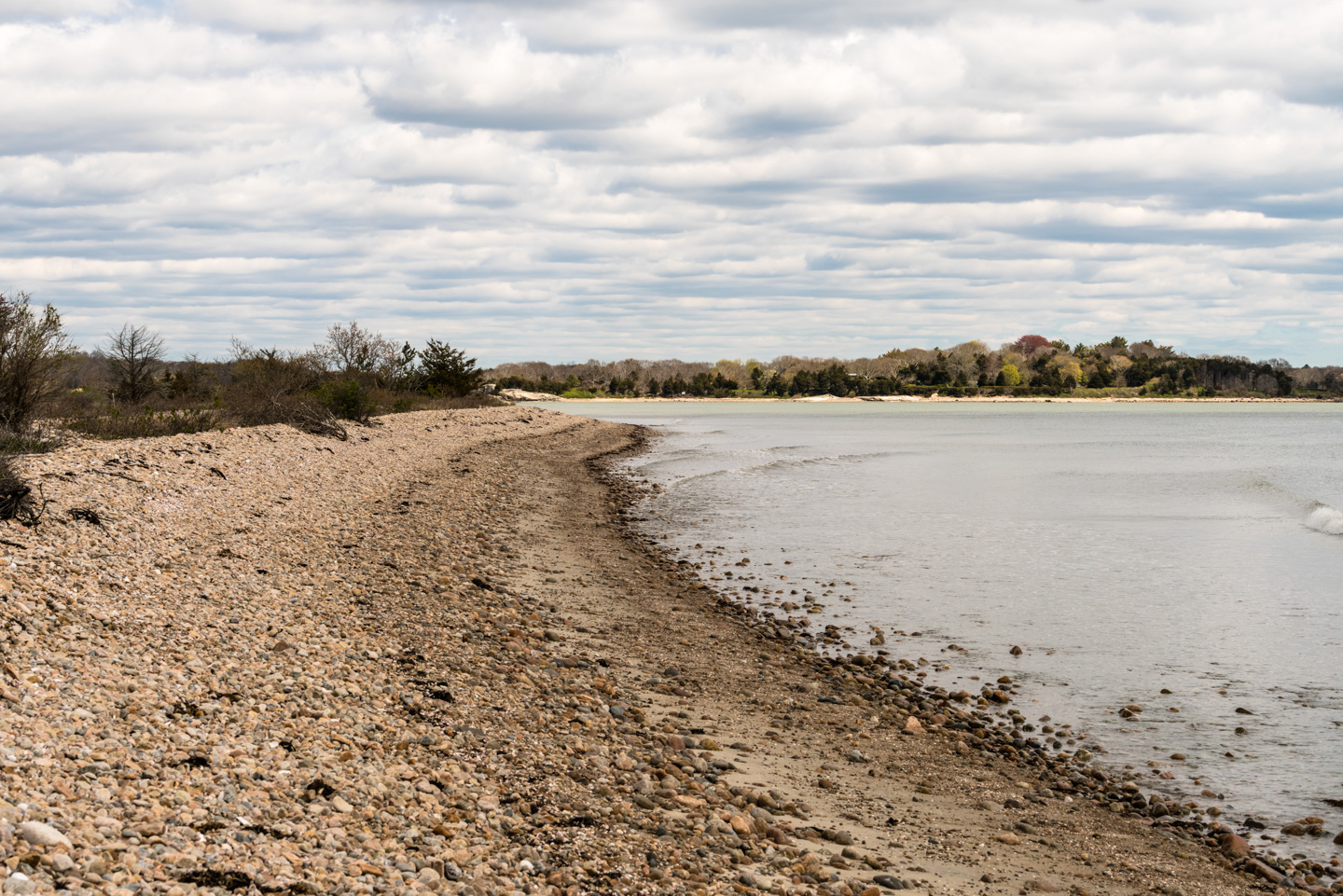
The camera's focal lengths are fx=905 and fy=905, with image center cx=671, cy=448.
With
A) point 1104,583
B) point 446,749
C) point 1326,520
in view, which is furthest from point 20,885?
point 1326,520

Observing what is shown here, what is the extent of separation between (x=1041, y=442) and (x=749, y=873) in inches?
2534

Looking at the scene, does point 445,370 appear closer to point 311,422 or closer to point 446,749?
point 311,422

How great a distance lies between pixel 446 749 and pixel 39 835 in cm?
293

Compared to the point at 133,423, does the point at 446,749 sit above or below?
below

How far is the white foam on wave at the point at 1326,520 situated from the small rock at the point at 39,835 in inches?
1132

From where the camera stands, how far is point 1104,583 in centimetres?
1727

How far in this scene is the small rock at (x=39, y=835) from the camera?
438 centimetres

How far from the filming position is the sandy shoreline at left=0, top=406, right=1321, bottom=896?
5098mm

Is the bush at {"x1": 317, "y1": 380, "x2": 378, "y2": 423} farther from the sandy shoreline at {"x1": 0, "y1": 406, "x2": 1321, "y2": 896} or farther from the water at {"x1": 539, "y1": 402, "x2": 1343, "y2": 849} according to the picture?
the sandy shoreline at {"x1": 0, "y1": 406, "x2": 1321, "y2": 896}

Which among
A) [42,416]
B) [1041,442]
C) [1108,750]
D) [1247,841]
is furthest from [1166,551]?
[1041,442]

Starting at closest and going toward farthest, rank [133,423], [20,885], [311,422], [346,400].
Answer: [20,885], [133,423], [311,422], [346,400]

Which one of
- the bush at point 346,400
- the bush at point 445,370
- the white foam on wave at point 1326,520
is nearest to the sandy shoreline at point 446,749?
the white foam on wave at point 1326,520

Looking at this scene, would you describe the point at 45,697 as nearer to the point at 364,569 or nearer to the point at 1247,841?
the point at 364,569

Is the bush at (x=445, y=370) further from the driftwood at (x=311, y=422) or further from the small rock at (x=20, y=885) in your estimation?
the small rock at (x=20, y=885)
